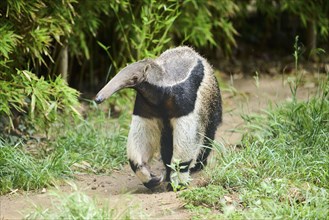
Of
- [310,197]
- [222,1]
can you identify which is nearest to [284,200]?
[310,197]

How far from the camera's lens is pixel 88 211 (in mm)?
4578

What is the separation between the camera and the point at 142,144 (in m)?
6.27

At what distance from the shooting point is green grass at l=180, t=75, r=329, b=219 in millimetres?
5102

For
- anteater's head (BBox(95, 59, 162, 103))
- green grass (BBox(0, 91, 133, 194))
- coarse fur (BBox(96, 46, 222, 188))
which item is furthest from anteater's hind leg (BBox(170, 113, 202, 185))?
green grass (BBox(0, 91, 133, 194))

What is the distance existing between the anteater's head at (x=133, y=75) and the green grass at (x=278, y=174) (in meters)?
0.91

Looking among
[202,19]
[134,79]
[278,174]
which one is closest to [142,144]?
[134,79]

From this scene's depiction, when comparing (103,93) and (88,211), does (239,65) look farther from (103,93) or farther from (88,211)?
(88,211)

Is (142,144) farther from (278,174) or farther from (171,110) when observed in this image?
(278,174)

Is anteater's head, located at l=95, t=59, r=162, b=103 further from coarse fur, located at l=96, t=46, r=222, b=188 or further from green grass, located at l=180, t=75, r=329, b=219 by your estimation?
green grass, located at l=180, t=75, r=329, b=219

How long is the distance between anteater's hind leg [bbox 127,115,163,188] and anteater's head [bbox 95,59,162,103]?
471 mm

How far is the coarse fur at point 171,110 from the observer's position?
19.2 ft

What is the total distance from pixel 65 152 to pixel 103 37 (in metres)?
3.12

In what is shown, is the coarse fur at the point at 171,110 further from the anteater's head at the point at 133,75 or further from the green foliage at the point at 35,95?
the green foliage at the point at 35,95

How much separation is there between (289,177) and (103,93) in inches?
63.8
